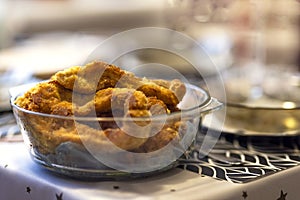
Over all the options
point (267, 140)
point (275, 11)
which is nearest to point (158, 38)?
point (275, 11)

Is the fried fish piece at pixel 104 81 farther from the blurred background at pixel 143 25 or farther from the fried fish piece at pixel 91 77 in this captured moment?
the blurred background at pixel 143 25

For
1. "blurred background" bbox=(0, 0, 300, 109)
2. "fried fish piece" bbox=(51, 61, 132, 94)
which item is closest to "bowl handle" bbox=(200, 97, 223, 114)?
"fried fish piece" bbox=(51, 61, 132, 94)

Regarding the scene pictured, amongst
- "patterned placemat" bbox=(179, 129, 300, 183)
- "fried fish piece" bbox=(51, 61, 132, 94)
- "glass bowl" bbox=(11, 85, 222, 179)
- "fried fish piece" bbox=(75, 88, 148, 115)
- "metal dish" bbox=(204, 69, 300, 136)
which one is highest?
"fried fish piece" bbox=(51, 61, 132, 94)

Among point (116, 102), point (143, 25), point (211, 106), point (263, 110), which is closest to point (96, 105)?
point (116, 102)

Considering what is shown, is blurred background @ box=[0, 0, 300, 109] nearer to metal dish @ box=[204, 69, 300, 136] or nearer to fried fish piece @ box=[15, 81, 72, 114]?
metal dish @ box=[204, 69, 300, 136]

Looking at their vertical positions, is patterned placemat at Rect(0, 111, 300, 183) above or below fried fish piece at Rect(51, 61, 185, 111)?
below

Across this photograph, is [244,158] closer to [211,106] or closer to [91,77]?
[211,106]

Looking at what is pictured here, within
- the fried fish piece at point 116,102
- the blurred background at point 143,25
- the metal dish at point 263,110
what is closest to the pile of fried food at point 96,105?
the fried fish piece at point 116,102

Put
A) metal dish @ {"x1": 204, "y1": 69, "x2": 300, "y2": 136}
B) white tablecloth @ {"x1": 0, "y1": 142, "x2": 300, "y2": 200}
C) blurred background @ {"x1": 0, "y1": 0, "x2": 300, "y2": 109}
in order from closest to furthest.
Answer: white tablecloth @ {"x1": 0, "y1": 142, "x2": 300, "y2": 200} → metal dish @ {"x1": 204, "y1": 69, "x2": 300, "y2": 136} → blurred background @ {"x1": 0, "y1": 0, "x2": 300, "y2": 109}
